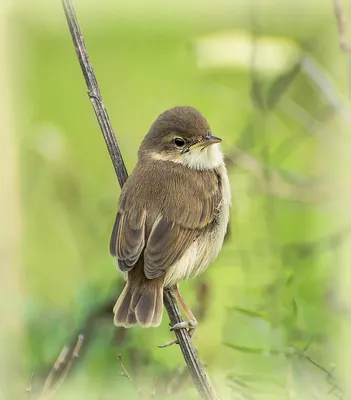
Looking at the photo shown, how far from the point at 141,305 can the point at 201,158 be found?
1.00 metres

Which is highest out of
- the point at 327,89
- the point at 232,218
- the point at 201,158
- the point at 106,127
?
the point at 106,127

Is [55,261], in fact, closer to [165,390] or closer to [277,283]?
[277,283]

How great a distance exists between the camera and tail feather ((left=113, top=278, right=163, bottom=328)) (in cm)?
364

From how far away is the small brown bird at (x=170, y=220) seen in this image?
373cm

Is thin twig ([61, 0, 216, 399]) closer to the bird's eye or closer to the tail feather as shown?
the tail feather

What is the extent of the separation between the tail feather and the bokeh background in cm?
21

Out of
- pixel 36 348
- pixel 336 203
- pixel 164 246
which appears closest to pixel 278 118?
pixel 336 203

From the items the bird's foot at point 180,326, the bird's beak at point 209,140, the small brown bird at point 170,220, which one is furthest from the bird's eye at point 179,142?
the bird's foot at point 180,326

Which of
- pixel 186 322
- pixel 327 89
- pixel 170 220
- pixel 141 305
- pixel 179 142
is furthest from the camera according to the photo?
pixel 327 89

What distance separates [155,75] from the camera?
24.3ft

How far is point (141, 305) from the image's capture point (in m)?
3.66

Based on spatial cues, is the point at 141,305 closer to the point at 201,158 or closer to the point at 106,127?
the point at 106,127

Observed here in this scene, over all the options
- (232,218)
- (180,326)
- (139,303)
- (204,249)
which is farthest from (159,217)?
(232,218)

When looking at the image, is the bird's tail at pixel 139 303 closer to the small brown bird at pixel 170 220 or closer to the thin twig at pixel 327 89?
the small brown bird at pixel 170 220
